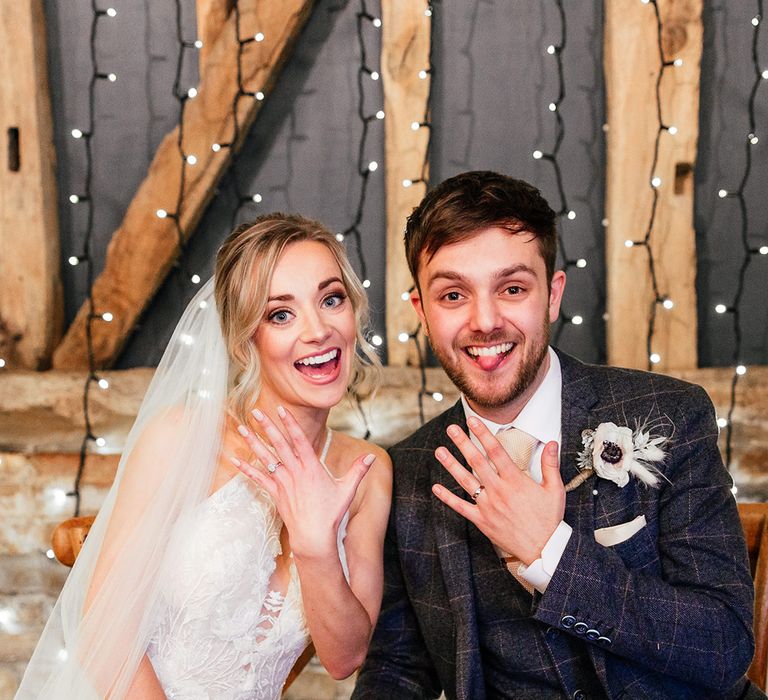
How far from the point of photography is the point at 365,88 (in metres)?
2.72

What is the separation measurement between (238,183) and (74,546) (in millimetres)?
1440

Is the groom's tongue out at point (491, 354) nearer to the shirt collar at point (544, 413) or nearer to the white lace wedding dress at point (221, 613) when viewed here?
the shirt collar at point (544, 413)

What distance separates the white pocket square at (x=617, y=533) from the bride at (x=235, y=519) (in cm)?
46

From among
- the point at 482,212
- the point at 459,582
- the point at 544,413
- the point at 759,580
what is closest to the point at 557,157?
the point at 482,212

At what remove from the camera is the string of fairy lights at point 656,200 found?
2422 millimetres

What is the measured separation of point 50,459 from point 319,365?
123 centimetres

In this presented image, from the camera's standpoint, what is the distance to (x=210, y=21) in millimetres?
2602

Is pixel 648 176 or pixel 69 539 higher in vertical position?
pixel 648 176

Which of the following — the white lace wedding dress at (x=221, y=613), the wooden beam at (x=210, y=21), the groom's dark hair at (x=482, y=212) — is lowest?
the white lace wedding dress at (x=221, y=613)

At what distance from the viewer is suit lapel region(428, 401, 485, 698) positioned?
160 centimetres

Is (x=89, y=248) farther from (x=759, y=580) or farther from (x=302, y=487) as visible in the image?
(x=759, y=580)

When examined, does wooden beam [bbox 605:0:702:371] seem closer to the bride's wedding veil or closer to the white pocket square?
the white pocket square

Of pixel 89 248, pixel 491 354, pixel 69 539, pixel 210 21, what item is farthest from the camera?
pixel 89 248

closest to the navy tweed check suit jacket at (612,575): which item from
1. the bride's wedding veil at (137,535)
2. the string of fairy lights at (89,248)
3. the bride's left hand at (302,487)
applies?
the bride's left hand at (302,487)
